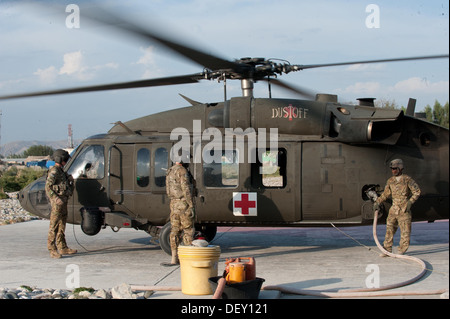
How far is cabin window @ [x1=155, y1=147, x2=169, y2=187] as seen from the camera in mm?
9820

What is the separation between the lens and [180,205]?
859 cm

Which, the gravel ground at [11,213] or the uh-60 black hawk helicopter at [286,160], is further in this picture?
the gravel ground at [11,213]

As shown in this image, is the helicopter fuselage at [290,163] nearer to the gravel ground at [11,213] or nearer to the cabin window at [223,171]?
the cabin window at [223,171]

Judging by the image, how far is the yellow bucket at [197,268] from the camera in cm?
649

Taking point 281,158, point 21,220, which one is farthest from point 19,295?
point 21,220

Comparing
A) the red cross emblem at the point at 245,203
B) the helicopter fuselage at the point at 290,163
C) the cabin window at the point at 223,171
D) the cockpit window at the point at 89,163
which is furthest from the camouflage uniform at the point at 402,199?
the cockpit window at the point at 89,163

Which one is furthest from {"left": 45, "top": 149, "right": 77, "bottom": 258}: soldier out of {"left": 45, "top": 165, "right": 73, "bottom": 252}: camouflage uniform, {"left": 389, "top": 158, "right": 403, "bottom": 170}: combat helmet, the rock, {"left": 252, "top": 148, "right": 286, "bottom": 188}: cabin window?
{"left": 389, "top": 158, "right": 403, "bottom": 170}: combat helmet

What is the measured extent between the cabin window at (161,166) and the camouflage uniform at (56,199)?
1.48 metres

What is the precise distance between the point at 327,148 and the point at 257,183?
4.18ft

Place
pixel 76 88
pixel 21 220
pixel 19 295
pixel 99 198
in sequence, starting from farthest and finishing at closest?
pixel 21 220
pixel 99 198
pixel 76 88
pixel 19 295

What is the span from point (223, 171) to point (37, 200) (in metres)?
3.42

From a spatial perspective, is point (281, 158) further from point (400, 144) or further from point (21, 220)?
point (21, 220)

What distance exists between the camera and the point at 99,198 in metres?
10.0

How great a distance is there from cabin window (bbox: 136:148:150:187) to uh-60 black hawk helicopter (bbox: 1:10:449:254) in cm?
10
